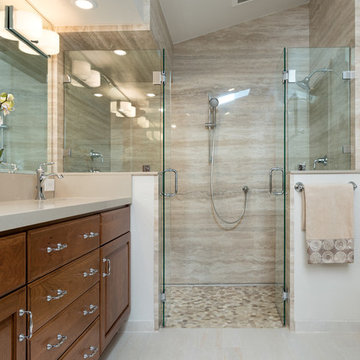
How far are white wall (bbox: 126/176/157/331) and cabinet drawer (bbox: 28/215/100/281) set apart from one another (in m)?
0.66

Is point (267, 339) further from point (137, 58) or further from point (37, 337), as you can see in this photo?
point (137, 58)

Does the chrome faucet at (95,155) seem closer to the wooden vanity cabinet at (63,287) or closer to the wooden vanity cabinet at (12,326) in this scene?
the wooden vanity cabinet at (63,287)

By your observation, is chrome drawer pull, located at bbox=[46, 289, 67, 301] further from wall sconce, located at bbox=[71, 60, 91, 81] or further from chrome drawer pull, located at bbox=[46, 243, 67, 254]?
wall sconce, located at bbox=[71, 60, 91, 81]

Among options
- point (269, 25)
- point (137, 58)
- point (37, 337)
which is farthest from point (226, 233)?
point (37, 337)

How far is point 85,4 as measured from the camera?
7.27 feet

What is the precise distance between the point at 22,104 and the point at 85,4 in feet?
2.53

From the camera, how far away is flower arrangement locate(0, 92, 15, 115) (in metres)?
1.80

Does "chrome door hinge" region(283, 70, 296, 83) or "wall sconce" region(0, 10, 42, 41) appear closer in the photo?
"wall sconce" region(0, 10, 42, 41)

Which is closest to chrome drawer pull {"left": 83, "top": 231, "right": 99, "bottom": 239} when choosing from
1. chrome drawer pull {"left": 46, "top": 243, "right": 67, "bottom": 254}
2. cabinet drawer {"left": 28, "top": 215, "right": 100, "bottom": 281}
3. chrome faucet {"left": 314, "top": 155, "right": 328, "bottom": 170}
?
cabinet drawer {"left": 28, "top": 215, "right": 100, "bottom": 281}

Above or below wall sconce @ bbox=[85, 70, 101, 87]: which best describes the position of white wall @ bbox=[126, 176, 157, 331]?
below

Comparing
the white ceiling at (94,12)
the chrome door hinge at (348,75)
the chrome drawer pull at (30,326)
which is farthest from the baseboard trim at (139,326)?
the chrome door hinge at (348,75)

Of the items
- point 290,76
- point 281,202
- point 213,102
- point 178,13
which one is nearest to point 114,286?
point 281,202

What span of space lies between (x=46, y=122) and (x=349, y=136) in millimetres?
2196

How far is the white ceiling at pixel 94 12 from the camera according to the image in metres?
2.21
